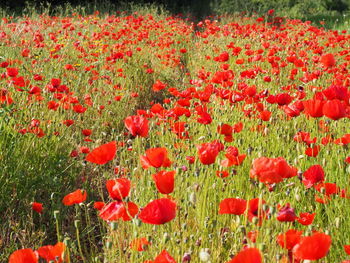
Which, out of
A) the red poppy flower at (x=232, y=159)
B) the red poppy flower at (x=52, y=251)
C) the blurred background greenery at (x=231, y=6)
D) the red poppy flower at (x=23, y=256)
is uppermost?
the red poppy flower at (x=23, y=256)

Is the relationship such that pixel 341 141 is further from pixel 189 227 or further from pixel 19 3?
pixel 19 3

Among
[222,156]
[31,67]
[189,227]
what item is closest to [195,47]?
[31,67]

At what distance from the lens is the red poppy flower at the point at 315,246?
1021mm

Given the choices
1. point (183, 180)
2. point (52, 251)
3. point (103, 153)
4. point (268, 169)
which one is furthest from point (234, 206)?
point (183, 180)

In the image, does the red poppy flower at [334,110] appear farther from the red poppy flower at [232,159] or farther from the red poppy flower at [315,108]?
the red poppy flower at [232,159]

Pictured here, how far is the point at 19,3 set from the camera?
14.8 metres

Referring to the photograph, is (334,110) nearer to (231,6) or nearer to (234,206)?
(234,206)

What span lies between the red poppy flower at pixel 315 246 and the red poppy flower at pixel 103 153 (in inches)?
31.4

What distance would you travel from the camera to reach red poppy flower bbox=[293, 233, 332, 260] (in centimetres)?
102

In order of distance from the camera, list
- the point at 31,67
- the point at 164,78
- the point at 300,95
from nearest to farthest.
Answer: the point at 300,95 < the point at 31,67 < the point at 164,78

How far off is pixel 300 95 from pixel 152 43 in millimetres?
4671

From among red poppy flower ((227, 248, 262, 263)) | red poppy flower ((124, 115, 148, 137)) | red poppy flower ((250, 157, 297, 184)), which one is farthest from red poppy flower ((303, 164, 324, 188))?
red poppy flower ((227, 248, 262, 263))

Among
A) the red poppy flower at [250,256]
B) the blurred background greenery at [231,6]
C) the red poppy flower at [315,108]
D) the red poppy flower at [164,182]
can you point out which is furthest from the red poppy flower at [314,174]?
the blurred background greenery at [231,6]

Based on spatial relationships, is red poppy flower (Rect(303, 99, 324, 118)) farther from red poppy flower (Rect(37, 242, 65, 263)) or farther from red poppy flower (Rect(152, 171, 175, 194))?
red poppy flower (Rect(37, 242, 65, 263))
